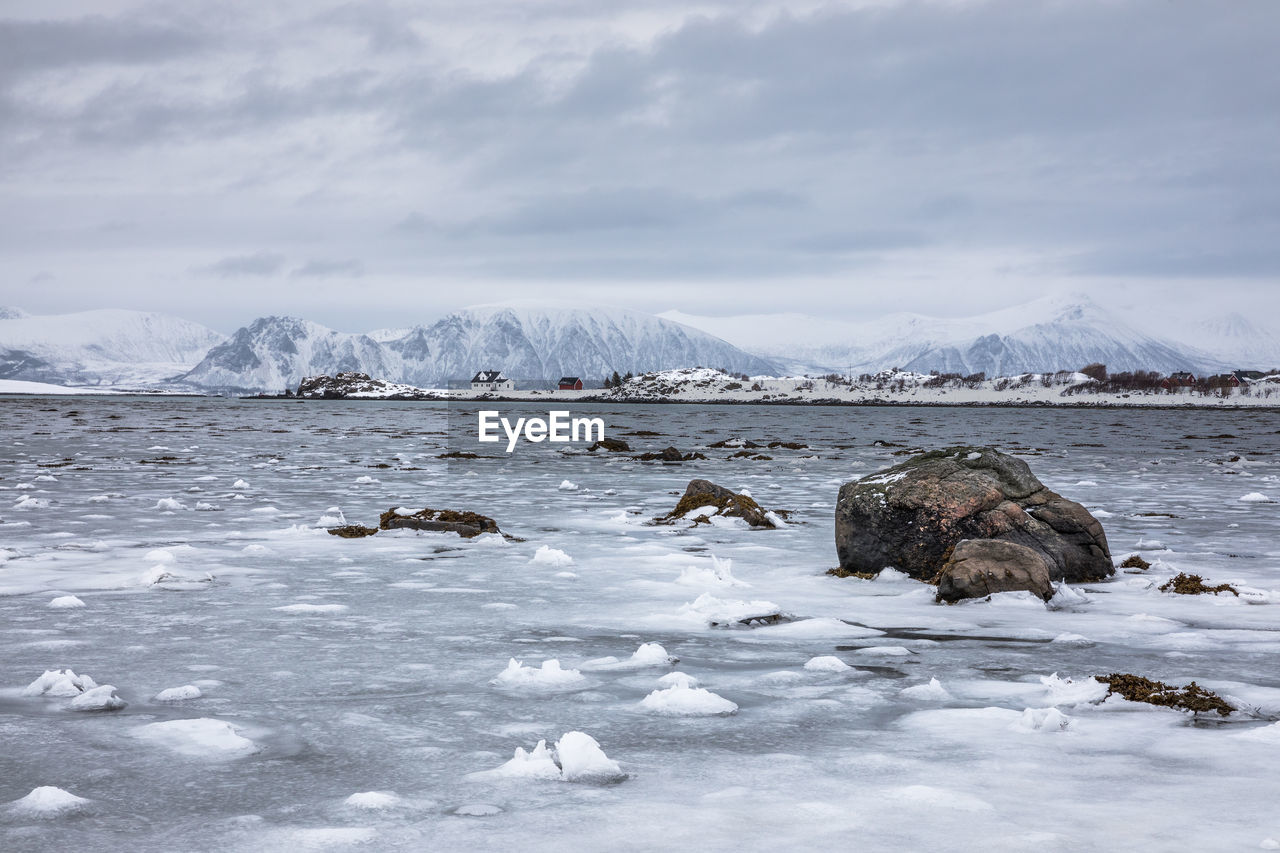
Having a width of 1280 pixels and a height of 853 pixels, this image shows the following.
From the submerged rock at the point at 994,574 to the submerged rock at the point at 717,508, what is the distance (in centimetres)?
577

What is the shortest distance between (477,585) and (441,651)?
2.88 m

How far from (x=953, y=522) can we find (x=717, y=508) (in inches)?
→ 214

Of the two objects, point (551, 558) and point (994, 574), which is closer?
point (994, 574)

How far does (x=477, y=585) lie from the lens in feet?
34.2

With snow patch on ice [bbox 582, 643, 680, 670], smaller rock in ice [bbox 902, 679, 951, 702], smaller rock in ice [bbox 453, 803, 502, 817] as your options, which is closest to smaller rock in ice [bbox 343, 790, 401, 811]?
smaller rock in ice [bbox 453, 803, 502, 817]

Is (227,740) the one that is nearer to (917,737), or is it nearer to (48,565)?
(917,737)

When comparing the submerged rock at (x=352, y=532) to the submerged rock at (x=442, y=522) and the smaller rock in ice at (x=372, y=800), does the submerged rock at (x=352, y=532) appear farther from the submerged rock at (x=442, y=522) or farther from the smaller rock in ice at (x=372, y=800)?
the smaller rock in ice at (x=372, y=800)

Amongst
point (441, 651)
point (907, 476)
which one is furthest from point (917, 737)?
point (907, 476)

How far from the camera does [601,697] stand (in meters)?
6.34

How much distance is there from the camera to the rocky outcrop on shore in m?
11.1

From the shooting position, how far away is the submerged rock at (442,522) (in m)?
14.1

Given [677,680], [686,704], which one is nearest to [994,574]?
[677,680]

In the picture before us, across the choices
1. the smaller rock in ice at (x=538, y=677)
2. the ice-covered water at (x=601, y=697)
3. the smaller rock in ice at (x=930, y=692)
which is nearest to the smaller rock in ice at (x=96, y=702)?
the ice-covered water at (x=601, y=697)

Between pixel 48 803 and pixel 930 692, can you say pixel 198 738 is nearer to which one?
pixel 48 803
